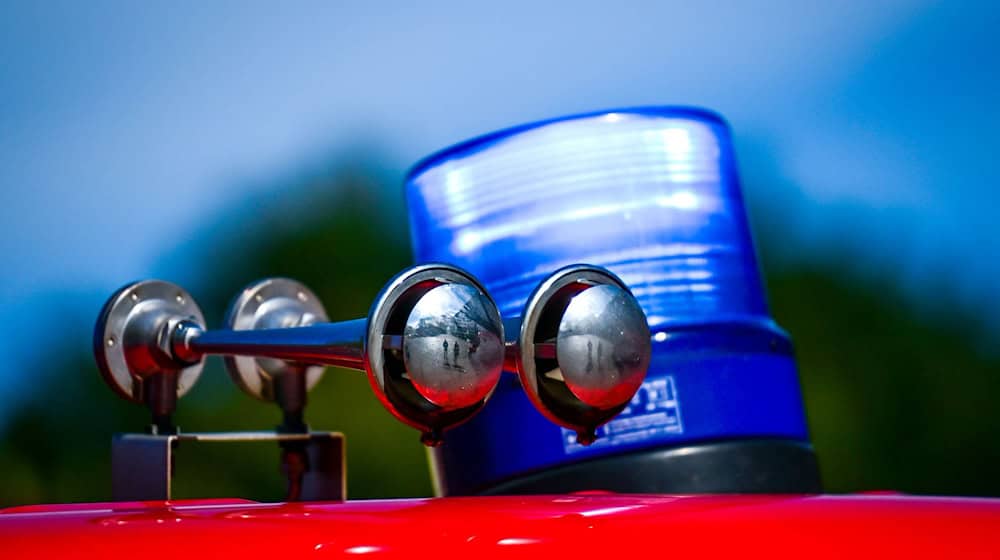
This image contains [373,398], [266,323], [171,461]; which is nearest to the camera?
[171,461]

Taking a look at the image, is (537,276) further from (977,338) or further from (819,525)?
(977,338)

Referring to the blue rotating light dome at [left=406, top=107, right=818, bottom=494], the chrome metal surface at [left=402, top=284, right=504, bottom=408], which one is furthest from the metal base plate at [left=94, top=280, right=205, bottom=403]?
the chrome metal surface at [left=402, top=284, right=504, bottom=408]

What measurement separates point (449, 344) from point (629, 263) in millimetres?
470

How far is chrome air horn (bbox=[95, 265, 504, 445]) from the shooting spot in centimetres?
68

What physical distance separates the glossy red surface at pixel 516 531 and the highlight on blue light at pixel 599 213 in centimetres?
46

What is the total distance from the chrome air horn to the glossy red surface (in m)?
0.07

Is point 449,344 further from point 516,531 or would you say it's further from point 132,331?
point 132,331

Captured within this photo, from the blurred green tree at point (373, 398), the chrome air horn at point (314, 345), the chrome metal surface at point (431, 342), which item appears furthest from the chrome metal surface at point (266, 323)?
the blurred green tree at point (373, 398)

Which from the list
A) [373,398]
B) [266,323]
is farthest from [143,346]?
[373,398]

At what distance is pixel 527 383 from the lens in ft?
2.38

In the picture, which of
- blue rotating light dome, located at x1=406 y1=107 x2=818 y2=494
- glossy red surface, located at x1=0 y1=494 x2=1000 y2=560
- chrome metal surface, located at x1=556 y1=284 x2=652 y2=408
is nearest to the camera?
glossy red surface, located at x1=0 y1=494 x2=1000 y2=560

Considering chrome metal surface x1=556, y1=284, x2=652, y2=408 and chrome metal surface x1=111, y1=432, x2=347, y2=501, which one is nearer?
chrome metal surface x1=556, y1=284, x2=652, y2=408

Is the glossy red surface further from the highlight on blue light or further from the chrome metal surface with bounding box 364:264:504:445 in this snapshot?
the highlight on blue light

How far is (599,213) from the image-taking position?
1.12m
